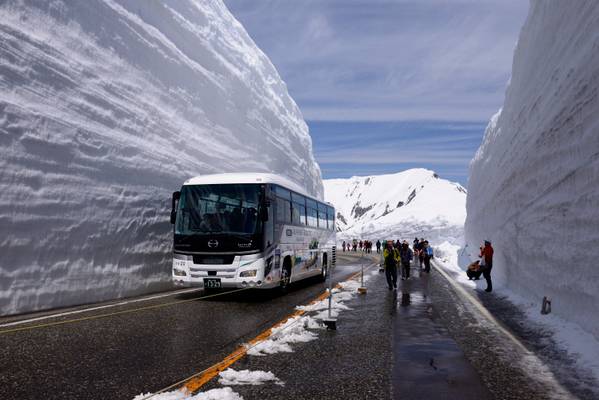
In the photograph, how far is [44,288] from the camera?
424 inches

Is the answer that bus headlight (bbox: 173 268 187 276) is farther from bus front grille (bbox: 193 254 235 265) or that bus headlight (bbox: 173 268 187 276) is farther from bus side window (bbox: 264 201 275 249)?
bus side window (bbox: 264 201 275 249)

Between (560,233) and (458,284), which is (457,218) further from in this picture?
(560,233)

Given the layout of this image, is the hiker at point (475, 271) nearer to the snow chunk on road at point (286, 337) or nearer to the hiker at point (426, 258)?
the hiker at point (426, 258)

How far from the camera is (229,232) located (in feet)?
39.3

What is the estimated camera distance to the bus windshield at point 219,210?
475 inches

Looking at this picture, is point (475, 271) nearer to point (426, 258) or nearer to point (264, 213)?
point (426, 258)

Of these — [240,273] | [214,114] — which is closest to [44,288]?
[240,273]

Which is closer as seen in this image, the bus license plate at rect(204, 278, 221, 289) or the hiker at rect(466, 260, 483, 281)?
the bus license plate at rect(204, 278, 221, 289)

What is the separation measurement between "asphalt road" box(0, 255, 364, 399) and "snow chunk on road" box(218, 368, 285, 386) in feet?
1.57

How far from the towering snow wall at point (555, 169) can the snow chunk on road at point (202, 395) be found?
5873 mm

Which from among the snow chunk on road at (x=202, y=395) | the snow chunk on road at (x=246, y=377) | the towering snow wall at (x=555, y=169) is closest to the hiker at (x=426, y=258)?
the towering snow wall at (x=555, y=169)

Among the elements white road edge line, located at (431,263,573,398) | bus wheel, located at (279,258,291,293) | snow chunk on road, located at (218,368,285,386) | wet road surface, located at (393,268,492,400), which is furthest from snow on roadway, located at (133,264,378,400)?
white road edge line, located at (431,263,573,398)

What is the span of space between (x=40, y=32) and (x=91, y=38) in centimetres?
263

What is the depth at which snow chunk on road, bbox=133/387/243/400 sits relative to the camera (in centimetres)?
446
